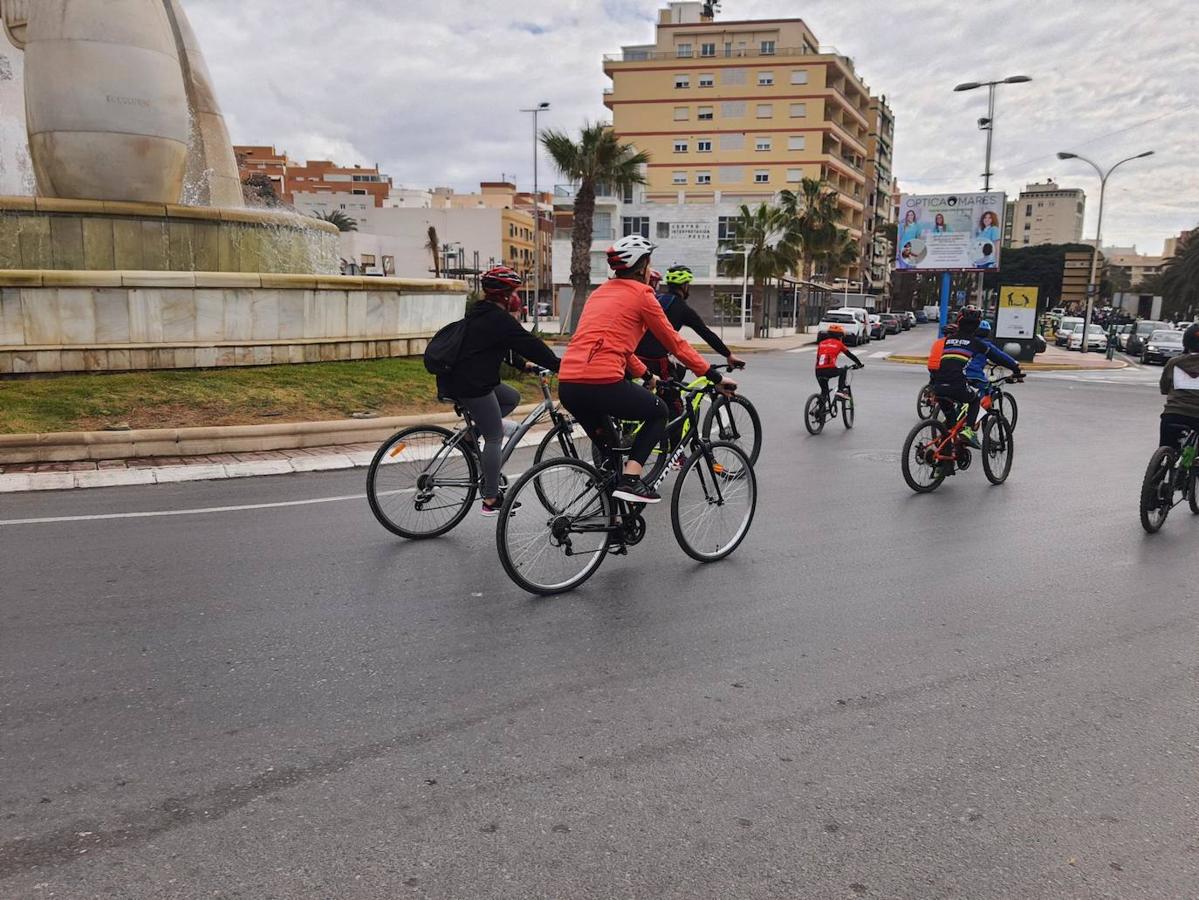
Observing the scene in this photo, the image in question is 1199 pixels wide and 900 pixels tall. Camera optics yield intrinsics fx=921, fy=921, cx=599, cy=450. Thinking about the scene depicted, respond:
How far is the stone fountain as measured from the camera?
1120 centimetres

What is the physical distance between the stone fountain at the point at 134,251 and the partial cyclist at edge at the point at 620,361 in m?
8.27

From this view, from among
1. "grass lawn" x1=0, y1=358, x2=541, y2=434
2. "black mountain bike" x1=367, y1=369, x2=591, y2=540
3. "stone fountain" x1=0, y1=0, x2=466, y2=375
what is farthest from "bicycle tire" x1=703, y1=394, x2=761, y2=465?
"stone fountain" x1=0, y1=0, x2=466, y2=375

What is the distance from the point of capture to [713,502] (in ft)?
19.9

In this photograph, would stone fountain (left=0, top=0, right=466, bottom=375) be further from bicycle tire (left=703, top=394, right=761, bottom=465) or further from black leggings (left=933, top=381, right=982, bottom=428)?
black leggings (left=933, top=381, right=982, bottom=428)

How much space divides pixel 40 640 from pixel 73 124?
39.6 ft

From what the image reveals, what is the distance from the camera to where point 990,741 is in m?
3.54

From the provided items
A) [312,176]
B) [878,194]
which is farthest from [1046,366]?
[312,176]

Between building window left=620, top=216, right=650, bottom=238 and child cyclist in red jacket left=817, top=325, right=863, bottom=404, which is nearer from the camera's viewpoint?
child cyclist in red jacket left=817, top=325, right=863, bottom=404

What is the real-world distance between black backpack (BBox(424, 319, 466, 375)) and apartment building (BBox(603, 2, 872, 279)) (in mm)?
67386

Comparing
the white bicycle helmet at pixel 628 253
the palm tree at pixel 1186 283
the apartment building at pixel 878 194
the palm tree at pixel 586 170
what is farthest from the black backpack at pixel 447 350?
the apartment building at pixel 878 194

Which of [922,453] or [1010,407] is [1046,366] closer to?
[1010,407]

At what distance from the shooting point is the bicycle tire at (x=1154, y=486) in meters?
7.04

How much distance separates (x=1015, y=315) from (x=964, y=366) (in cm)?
2576

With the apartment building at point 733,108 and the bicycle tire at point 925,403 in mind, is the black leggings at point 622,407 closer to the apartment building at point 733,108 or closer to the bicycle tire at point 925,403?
the bicycle tire at point 925,403
